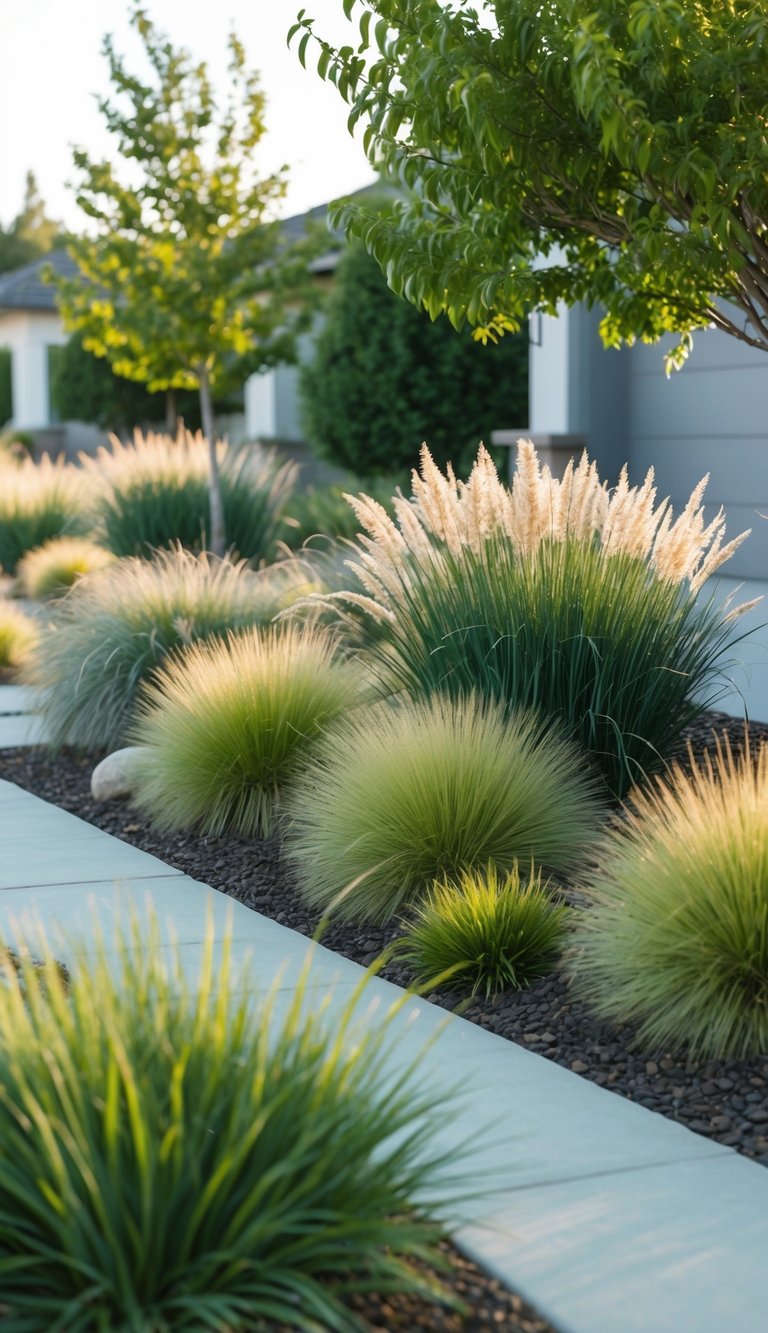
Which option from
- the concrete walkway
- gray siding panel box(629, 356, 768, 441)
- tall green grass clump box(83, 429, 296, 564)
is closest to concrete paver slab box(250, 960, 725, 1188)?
the concrete walkway

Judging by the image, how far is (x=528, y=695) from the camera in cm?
586

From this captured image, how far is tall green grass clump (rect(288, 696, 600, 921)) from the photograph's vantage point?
5086mm

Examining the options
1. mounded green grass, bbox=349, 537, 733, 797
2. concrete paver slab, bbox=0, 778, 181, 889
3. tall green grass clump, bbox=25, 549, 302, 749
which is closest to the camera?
concrete paver slab, bbox=0, 778, 181, 889

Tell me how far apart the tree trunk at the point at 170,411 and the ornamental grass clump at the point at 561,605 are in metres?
21.8

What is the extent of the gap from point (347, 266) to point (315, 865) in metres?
13.3

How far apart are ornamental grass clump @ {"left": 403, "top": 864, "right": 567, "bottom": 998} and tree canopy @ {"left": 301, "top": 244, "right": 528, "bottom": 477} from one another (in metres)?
12.3

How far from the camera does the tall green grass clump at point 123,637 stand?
8258 mm

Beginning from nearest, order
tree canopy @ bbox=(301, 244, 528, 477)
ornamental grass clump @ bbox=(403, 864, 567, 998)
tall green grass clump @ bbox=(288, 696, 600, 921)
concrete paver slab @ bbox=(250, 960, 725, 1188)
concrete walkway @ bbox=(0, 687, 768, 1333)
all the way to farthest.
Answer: concrete walkway @ bbox=(0, 687, 768, 1333), concrete paver slab @ bbox=(250, 960, 725, 1188), ornamental grass clump @ bbox=(403, 864, 567, 998), tall green grass clump @ bbox=(288, 696, 600, 921), tree canopy @ bbox=(301, 244, 528, 477)

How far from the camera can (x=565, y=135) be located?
5.25m

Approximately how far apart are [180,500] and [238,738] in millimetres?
6612

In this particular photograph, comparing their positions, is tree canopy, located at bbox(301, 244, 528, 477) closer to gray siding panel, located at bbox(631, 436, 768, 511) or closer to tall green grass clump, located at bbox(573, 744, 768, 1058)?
gray siding panel, located at bbox(631, 436, 768, 511)

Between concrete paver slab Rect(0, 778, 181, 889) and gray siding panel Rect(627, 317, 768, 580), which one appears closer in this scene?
concrete paver slab Rect(0, 778, 181, 889)

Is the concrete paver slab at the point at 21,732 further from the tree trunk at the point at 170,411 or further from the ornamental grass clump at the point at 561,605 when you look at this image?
the tree trunk at the point at 170,411

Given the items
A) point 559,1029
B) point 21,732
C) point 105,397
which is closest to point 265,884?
point 559,1029
